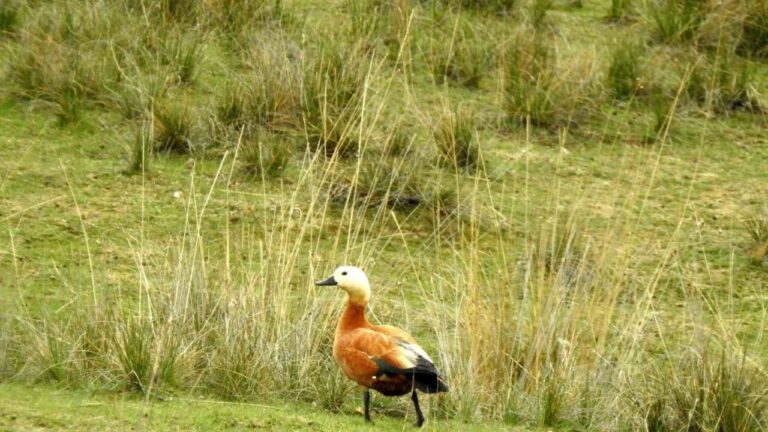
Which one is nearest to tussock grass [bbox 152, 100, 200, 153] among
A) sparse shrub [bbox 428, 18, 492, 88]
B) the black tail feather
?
sparse shrub [bbox 428, 18, 492, 88]

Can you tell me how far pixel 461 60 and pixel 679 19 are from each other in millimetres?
1750

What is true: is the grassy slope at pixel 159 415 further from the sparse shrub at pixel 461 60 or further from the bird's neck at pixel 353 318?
the sparse shrub at pixel 461 60

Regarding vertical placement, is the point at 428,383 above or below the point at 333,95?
above

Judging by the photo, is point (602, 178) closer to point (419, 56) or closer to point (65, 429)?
point (419, 56)

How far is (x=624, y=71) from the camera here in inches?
436

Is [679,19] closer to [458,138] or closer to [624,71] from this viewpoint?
[624,71]

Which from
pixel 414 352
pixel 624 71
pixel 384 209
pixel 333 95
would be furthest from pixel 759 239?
pixel 414 352

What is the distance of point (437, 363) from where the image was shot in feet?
23.6

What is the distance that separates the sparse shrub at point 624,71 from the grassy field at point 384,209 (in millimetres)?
26

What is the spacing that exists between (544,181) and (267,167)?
1723mm

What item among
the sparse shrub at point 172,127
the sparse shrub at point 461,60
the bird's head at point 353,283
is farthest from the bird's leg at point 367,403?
the sparse shrub at point 461,60

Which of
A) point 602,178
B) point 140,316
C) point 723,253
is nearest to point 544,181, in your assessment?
point 602,178

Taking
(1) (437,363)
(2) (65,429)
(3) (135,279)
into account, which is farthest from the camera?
(3) (135,279)

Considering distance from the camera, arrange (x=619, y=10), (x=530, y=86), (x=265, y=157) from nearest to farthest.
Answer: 1. (x=265, y=157)
2. (x=530, y=86)
3. (x=619, y=10)
